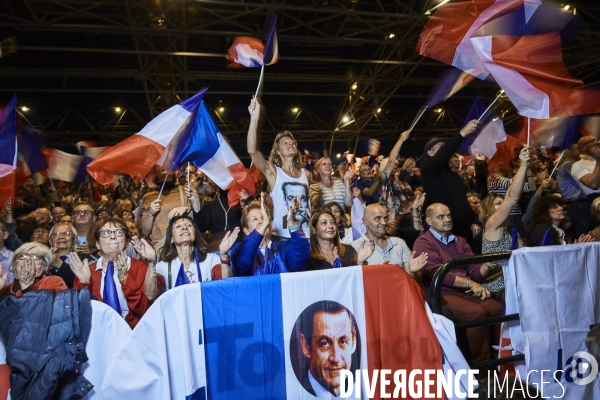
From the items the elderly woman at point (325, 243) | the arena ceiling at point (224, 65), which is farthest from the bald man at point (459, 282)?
the arena ceiling at point (224, 65)

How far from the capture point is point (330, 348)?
2980mm

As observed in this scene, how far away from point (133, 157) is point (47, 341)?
293 centimetres

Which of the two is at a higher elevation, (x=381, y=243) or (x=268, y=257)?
(x=381, y=243)

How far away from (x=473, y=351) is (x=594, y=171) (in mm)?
3335

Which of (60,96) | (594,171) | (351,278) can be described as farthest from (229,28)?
(351,278)

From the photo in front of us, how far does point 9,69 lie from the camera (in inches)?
546

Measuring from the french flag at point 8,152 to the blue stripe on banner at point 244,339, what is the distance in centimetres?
387

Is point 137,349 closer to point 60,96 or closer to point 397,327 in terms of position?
point 397,327

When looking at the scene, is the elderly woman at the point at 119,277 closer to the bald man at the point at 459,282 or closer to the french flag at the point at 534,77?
the bald man at the point at 459,282

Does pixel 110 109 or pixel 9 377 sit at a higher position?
pixel 110 109

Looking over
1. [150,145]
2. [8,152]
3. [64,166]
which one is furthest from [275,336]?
[64,166]

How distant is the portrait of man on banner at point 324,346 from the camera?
2.93 m

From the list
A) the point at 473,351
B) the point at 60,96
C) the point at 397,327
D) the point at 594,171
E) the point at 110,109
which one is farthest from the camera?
the point at 110,109

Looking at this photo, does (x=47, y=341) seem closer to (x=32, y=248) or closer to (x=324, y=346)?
(x=32, y=248)
